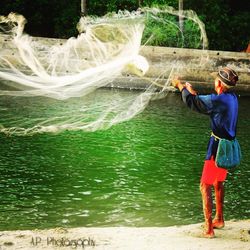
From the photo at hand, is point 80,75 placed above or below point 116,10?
→ below

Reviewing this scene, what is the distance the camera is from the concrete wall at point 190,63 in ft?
84.1

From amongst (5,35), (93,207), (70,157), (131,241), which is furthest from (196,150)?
(5,35)

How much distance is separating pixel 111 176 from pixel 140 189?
0.95 metres

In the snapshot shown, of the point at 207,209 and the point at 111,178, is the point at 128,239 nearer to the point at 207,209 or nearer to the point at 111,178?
the point at 207,209

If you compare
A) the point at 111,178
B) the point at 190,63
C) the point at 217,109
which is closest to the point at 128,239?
the point at 217,109

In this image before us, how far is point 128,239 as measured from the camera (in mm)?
6785

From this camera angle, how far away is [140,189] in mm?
10477

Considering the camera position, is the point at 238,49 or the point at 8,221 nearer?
the point at 8,221

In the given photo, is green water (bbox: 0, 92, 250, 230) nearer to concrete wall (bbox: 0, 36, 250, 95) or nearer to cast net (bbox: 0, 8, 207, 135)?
cast net (bbox: 0, 8, 207, 135)

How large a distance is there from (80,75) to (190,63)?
18143 millimetres

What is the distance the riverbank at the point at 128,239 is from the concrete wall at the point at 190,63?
1850cm

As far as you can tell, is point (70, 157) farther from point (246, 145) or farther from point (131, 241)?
point (131, 241)

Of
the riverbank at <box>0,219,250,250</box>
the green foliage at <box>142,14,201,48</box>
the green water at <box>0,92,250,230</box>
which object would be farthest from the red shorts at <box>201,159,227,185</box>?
the green foliage at <box>142,14,201,48</box>

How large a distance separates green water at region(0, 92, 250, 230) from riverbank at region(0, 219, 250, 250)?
4.62ft
